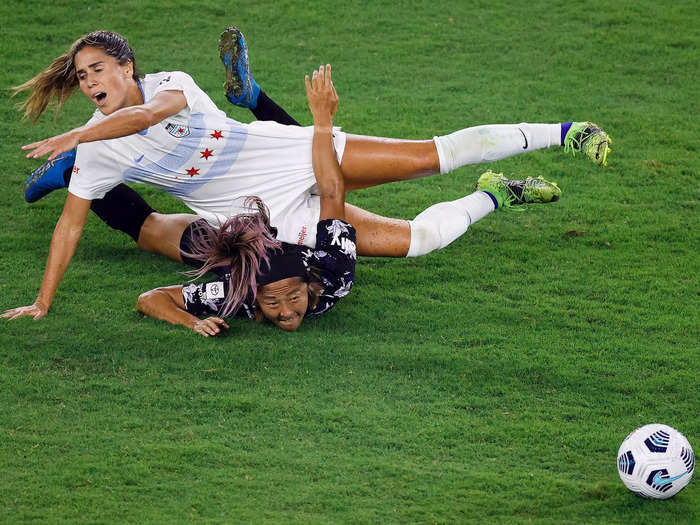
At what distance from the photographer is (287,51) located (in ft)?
27.8

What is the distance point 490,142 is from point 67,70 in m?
2.30

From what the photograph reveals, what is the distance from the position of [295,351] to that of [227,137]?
120 cm

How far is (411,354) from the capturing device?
191 inches

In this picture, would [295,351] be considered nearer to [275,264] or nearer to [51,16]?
[275,264]

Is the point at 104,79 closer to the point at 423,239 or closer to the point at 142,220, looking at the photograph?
the point at 142,220

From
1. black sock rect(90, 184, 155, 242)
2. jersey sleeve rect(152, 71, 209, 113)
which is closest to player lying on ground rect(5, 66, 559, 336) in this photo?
black sock rect(90, 184, 155, 242)

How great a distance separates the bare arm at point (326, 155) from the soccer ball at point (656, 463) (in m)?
2.05

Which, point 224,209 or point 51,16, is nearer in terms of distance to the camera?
point 224,209

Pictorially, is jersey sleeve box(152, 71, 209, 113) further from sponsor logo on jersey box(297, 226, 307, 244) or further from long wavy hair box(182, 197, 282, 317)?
sponsor logo on jersey box(297, 226, 307, 244)

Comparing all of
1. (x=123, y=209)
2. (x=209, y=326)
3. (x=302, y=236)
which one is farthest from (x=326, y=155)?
(x=123, y=209)

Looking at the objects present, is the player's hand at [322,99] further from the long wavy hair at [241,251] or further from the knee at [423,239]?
the knee at [423,239]

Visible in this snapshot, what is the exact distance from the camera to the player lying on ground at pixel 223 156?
5.07 m

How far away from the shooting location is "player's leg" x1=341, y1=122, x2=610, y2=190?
5.34 meters

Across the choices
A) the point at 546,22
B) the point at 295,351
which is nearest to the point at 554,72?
the point at 546,22
